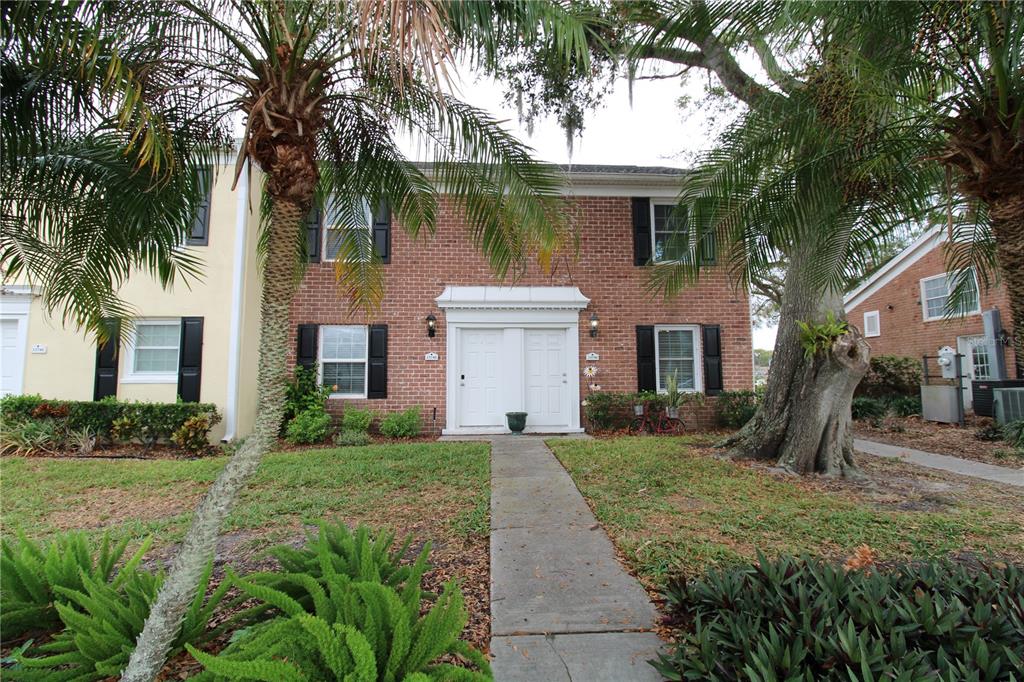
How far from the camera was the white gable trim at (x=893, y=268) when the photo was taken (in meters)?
15.3

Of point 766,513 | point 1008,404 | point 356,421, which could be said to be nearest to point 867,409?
point 1008,404

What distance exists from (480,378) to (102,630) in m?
8.38

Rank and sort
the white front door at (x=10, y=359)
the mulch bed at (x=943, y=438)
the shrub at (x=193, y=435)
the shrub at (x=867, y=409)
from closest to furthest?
the mulch bed at (x=943, y=438) → the shrub at (x=193, y=435) → the white front door at (x=10, y=359) → the shrub at (x=867, y=409)

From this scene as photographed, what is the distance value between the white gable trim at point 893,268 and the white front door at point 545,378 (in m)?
12.4

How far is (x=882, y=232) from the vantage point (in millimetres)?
4719

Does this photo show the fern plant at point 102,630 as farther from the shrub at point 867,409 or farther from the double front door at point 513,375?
the shrub at point 867,409

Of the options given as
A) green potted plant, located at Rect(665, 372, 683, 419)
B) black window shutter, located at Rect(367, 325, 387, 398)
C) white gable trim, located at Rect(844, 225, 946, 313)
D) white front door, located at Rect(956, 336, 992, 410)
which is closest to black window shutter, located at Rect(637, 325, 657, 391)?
green potted plant, located at Rect(665, 372, 683, 419)

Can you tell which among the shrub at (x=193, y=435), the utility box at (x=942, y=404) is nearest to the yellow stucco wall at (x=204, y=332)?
the shrub at (x=193, y=435)

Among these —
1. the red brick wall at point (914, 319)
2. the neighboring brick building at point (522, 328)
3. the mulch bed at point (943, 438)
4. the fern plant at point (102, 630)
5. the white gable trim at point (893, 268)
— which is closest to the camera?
the fern plant at point (102, 630)

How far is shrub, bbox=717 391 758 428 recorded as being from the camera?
10203mm

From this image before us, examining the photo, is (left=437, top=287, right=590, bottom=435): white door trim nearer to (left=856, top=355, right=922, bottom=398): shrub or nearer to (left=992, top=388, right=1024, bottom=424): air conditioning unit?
(left=992, top=388, right=1024, bottom=424): air conditioning unit

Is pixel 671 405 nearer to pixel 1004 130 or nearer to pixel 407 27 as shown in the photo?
pixel 1004 130

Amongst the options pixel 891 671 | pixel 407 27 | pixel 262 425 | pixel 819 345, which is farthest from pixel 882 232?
pixel 262 425

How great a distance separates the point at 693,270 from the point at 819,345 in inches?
115
